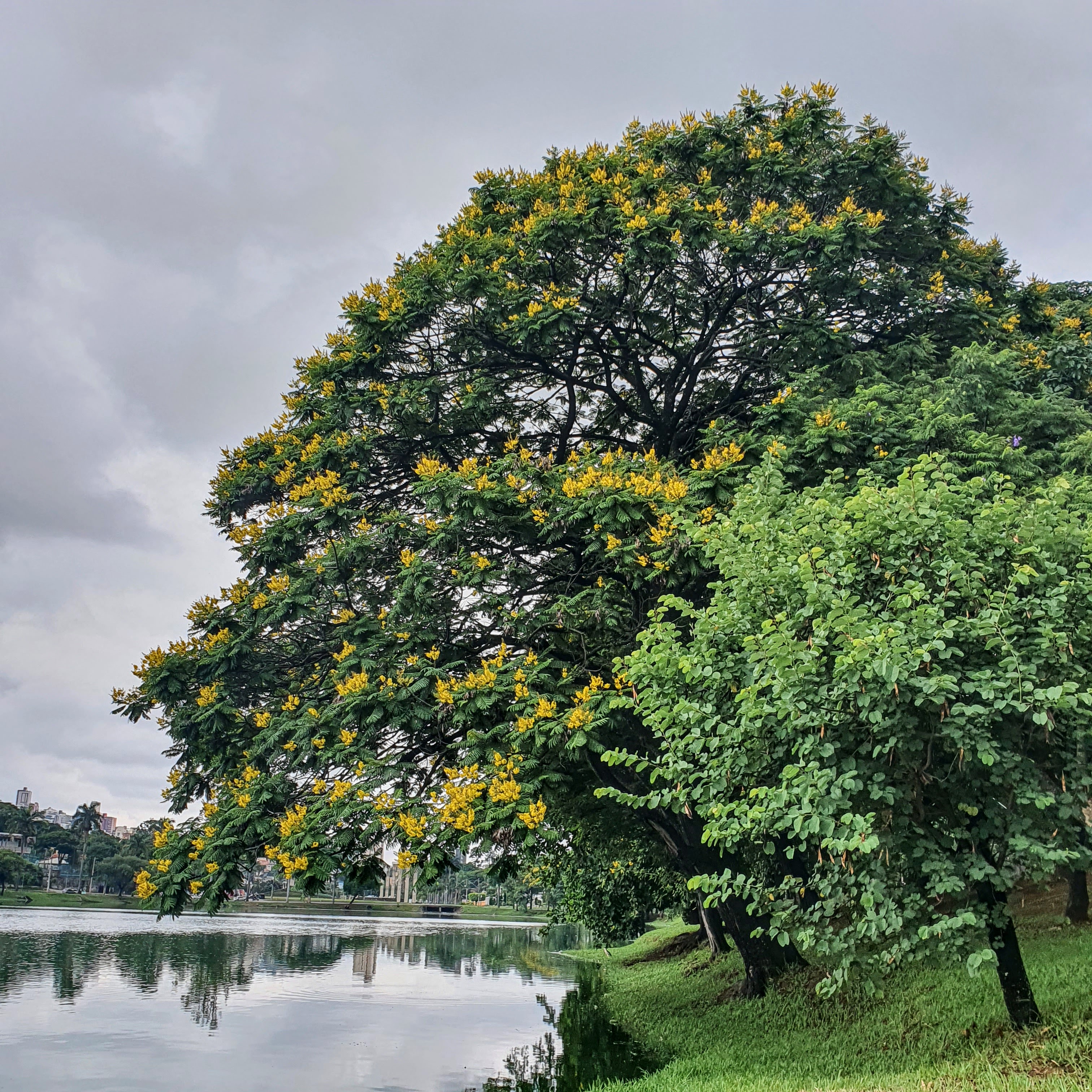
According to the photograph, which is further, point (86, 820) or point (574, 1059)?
point (86, 820)

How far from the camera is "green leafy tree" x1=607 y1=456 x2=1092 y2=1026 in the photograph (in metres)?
7.20

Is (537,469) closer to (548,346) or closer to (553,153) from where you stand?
(548,346)

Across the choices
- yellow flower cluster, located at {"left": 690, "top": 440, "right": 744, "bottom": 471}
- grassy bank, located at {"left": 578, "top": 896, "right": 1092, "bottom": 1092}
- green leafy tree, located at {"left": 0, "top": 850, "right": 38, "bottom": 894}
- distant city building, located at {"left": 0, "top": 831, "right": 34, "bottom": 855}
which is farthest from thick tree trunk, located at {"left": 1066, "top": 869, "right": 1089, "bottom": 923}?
distant city building, located at {"left": 0, "top": 831, "right": 34, "bottom": 855}

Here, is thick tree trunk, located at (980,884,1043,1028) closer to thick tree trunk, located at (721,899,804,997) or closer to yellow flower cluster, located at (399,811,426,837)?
yellow flower cluster, located at (399,811,426,837)

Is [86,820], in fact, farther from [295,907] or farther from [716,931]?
[716,931]

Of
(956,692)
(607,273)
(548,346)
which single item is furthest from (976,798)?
(607,273)

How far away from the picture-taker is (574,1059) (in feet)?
51.9

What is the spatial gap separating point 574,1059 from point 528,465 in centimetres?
1034

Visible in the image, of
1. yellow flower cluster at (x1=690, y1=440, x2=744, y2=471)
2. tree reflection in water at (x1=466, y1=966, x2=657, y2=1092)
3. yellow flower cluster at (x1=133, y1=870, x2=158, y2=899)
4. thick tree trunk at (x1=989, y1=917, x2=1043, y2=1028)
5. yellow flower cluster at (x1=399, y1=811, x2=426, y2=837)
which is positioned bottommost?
tree reflection in water at (x1=466, y1=966, x2=657, y2=1092)

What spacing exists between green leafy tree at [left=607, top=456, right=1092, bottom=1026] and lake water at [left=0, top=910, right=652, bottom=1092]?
22.8 ft

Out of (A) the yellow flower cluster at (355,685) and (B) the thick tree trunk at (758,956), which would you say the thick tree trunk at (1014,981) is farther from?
(A) the yellow flower cluster at (355,685)

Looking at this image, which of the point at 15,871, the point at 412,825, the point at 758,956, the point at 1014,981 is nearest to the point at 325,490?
the point at 412,825

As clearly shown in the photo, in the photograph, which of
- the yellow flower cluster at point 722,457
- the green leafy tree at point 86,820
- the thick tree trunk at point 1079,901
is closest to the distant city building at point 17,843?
the green leafy tree at point 86,820

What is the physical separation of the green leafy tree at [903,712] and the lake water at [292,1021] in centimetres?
696
